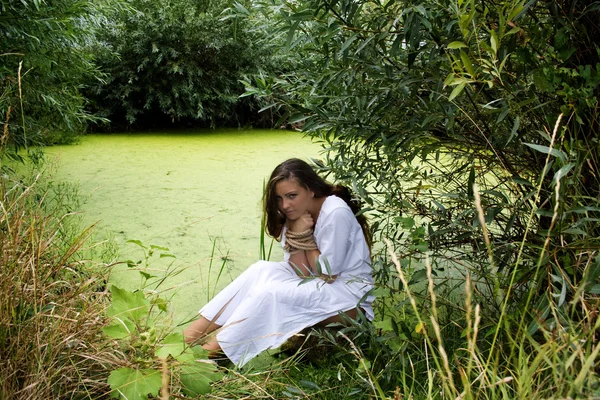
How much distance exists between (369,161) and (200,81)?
5593 mm

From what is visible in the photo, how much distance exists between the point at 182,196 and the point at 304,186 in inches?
82.6

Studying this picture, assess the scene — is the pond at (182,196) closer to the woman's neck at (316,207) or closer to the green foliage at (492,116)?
the woman's neck at (316,207)

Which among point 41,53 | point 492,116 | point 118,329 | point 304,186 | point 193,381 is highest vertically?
point 41,53

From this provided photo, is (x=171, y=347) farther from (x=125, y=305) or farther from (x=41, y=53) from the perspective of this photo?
(x=41, y=53)

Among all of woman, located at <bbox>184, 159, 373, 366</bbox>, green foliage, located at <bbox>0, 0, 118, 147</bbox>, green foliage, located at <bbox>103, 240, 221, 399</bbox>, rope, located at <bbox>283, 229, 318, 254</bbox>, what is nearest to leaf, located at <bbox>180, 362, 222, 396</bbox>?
green foliage, located at <bbox>103, 240, 221, 399</bbox>

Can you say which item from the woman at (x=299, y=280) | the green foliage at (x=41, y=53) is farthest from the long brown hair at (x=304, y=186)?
the green foliage at (x=41, y=53)

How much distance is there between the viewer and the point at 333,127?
197 cm

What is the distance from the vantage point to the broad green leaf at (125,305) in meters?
1.47

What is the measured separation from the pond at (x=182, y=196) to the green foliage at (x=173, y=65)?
2.31 ft

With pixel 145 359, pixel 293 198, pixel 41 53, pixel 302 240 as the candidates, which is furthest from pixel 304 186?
pixel 41 53

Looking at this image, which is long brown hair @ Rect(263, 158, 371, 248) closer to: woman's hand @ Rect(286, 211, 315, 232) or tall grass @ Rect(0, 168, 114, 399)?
woman's hand @ Rect(286, 211, 315, 232)

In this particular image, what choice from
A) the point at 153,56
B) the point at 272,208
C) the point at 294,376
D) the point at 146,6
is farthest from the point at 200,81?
the point at 294,376

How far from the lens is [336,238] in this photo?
6.71 ft

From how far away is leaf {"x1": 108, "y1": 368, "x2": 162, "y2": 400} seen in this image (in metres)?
1.29
